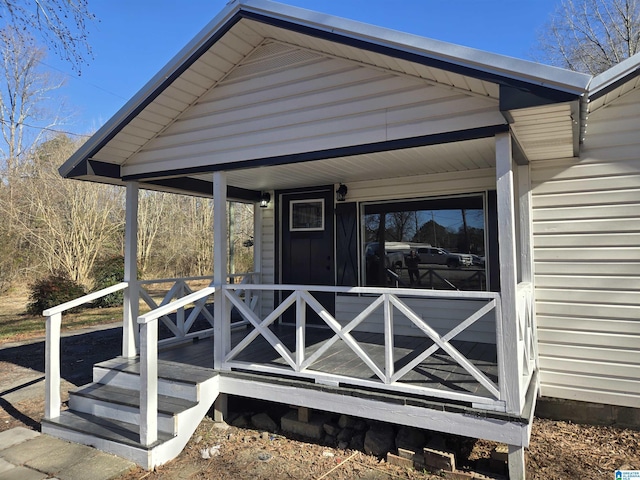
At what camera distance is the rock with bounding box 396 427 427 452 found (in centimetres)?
341

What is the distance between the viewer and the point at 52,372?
393 cm

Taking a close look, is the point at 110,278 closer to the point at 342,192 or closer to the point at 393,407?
the point at 342,192

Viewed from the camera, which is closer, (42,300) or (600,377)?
(600,377)

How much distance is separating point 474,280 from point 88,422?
176 inches

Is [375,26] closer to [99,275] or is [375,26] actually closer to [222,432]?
[222,432]

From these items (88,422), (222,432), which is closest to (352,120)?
(222,432)

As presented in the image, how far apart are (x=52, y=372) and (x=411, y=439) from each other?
3410mm

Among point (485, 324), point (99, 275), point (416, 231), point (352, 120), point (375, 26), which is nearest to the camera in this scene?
point (375, 26)

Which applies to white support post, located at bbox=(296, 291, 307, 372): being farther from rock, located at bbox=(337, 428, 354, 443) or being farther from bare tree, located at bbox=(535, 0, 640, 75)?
bare tree, located at bbox=(535, 0, 640, 75)

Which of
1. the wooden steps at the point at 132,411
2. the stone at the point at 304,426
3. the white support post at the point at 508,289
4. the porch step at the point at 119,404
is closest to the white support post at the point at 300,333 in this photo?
the stone at the point at 304,426

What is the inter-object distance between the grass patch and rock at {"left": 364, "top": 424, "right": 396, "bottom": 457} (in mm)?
7987

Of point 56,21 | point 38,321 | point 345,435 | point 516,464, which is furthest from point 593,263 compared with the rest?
point 38,321

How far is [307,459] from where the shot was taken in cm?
349

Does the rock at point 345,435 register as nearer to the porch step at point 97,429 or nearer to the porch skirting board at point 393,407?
the porch skirting board at point 393,407
